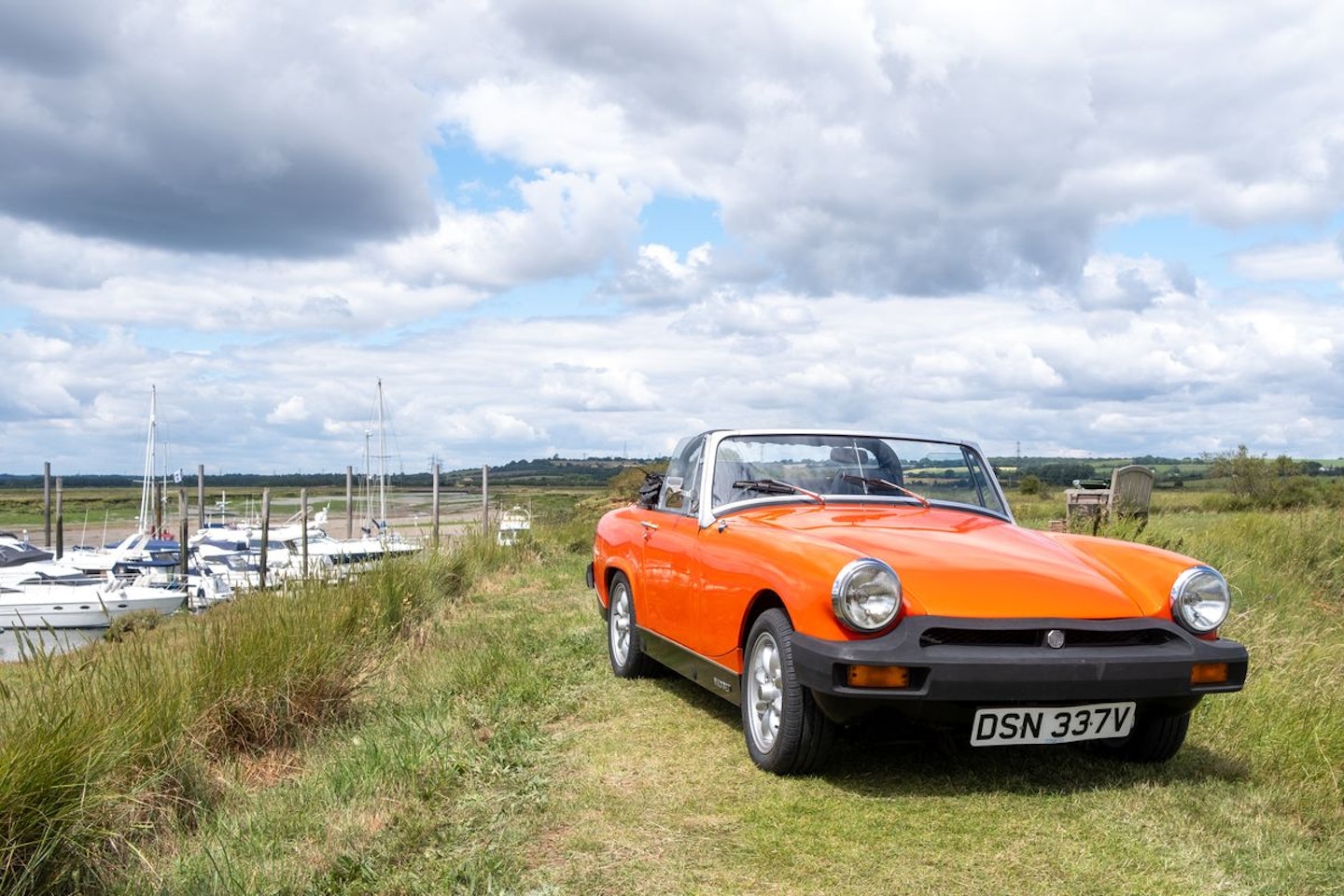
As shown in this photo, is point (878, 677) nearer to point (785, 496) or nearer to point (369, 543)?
point (785, 496)

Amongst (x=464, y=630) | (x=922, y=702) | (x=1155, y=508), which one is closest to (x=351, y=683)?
(x=464, y=630)

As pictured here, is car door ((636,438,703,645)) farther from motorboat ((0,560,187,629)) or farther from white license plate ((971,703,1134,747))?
motorboat ((0,560,187,629))

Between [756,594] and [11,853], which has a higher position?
[756,594]

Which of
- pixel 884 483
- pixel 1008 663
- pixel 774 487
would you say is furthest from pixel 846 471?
pixel 1008 663

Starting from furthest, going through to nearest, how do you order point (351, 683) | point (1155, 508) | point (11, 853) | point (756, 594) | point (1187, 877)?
point (1155, 508), point (351, 683), point (756, 594), point (11, 853), point (1187, 877)

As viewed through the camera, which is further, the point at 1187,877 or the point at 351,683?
the point at 351,683

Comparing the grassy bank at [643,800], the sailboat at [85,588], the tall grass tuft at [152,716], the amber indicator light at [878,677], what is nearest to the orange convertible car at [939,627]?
the amber indicator light at [878,677]

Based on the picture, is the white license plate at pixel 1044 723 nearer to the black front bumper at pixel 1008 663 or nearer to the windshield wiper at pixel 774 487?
the black front bumper at pixel 1008 663

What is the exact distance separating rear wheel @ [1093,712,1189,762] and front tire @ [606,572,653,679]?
3195mm

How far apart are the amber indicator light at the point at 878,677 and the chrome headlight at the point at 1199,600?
144 cm

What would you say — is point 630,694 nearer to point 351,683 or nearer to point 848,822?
point 351,683

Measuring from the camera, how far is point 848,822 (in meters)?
4.58

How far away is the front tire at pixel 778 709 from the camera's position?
4934 millimetres

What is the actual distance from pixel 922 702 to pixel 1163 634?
1.22 m
